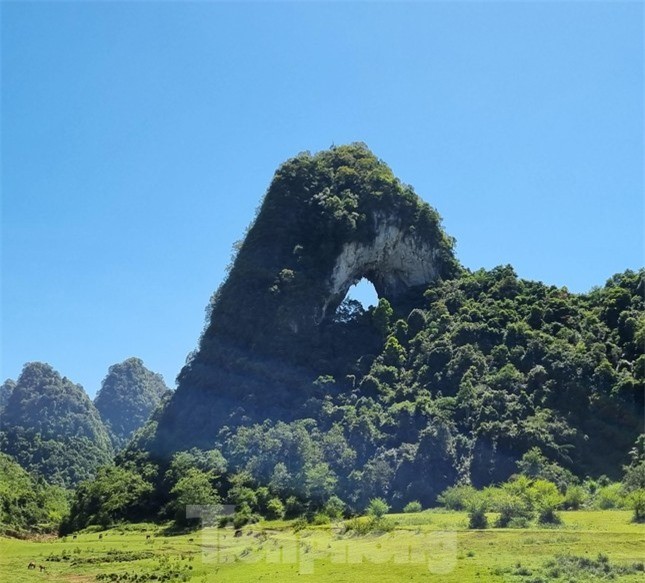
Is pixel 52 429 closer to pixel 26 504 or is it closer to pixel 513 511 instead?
pixel 26 504

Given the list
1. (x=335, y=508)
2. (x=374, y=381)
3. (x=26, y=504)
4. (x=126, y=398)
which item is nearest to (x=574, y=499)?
(x=335, y=508)

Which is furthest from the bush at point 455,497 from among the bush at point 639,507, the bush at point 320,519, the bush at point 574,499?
the bush at point 639,507

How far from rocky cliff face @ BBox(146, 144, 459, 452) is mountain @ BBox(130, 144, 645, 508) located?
173 mm

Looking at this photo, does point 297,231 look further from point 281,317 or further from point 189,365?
point 189,365

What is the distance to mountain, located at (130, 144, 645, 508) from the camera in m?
52.7

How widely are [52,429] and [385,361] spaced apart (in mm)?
59646

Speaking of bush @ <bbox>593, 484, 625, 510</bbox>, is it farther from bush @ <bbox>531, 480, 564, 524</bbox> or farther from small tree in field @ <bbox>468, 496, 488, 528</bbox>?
small tree in field @ <bbox>468, 496, 488, 528</bbox>

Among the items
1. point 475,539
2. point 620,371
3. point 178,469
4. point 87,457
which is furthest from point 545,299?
point 87,457

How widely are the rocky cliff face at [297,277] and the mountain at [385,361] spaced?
173 millimetres

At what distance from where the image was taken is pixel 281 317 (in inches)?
2726

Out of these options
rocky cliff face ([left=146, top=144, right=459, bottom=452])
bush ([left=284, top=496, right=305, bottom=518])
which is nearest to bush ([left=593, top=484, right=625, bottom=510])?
bush ([left=284, top=496, right=305, bottom=518])

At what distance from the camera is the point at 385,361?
68375 mm

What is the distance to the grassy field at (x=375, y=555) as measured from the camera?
23047 millimetres

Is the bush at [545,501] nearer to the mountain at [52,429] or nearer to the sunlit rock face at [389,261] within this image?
the sunlit rock face at [389,261]
